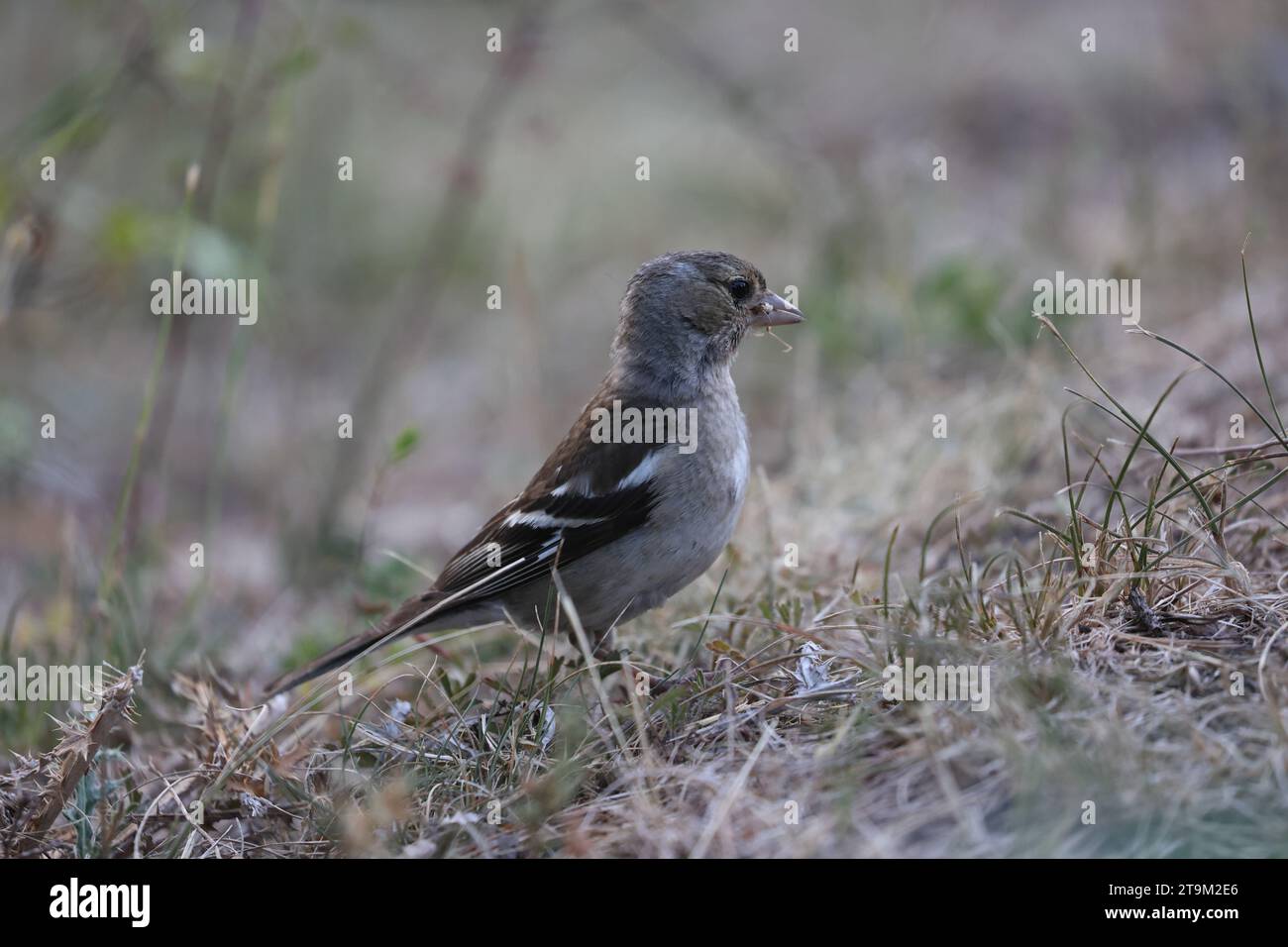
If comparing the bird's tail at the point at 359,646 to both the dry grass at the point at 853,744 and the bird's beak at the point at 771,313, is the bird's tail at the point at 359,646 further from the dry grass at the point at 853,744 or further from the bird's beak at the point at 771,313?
the bird's beak at the point at 771,313

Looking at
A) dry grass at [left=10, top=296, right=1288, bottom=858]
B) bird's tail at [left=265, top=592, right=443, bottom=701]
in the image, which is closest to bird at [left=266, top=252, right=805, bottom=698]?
bird's tail at [left=265, top=592, right=443, bottom=701]

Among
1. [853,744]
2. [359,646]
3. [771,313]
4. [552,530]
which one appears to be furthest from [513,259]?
[853,744]

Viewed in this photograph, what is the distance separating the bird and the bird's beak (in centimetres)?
4

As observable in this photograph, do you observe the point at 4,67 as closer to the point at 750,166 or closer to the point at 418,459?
the point at 418,459

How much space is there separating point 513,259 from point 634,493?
211 inches

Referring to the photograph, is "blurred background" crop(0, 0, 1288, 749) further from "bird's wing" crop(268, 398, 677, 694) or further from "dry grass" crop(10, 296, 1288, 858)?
"dry grass" crop(10, 296, 1288, 858)

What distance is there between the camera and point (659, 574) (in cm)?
409

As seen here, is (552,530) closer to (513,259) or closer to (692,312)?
(692,312)

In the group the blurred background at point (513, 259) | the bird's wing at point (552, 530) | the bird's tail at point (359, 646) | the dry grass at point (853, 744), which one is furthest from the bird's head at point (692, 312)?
the bird's tail at point (359, 646)

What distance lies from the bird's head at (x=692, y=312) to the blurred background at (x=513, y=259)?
71cm

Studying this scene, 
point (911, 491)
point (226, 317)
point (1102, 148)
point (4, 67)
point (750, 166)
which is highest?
point (4, 67)

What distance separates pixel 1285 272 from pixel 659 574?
4.15 m

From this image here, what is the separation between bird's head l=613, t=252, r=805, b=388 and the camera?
4.62 metres

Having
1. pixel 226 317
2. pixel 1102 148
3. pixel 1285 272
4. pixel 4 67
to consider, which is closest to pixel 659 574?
pixel 1285 272
